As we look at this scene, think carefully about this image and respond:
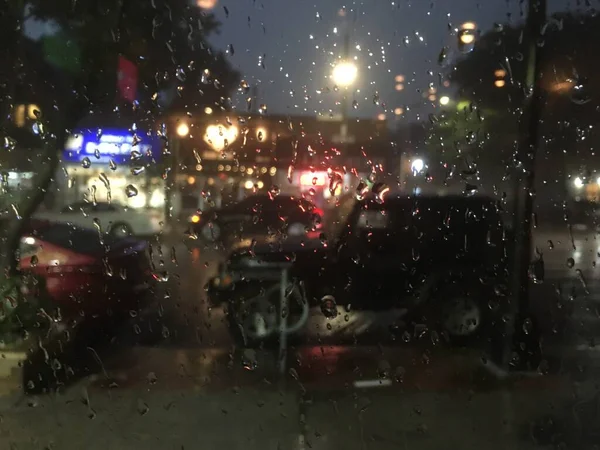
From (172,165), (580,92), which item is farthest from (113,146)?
Answer: (580,92)

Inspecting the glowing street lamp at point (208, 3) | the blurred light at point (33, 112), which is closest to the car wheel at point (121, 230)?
the blurred light at point (33, 112)

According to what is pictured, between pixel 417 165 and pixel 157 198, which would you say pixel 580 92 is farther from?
pixel 157 198

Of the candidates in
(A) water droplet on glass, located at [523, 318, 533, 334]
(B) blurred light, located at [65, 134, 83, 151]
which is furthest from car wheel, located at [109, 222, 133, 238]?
(A) water droplet on glass, located at [523, 318, 533, 334]

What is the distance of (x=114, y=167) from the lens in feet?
16.6

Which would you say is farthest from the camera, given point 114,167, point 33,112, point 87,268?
point 87,268

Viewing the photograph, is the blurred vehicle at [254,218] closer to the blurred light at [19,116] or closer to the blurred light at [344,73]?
the blurred light at [344,73]

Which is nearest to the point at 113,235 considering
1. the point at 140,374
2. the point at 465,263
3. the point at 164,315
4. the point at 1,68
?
the point at 164,315

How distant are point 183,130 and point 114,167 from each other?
658mm

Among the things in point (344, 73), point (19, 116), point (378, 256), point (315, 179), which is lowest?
point (378, 256)

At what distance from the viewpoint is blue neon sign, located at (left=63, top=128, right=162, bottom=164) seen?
5043mm

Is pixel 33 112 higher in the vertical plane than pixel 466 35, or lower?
lower

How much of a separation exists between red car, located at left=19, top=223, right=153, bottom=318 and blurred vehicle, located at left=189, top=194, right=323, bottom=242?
1.97ft

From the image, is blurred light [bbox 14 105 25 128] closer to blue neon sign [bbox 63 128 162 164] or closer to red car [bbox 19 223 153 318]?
blue neon sign [bbox 63 128 162 164]

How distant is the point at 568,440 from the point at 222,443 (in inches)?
90.9
